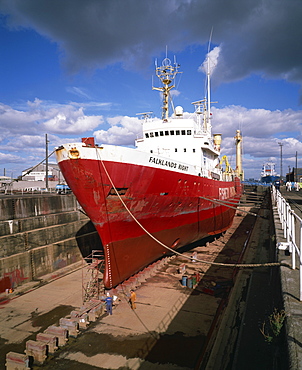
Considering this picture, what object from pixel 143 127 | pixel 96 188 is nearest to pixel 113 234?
pixel 96 188

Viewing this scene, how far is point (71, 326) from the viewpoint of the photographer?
366 inches

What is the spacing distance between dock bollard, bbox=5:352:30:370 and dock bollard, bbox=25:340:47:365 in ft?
1.06

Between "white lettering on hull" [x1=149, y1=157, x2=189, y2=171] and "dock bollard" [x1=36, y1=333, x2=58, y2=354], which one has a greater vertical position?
"white lettering on hull" [x1=149, y1=157, x2=189, y2=171]

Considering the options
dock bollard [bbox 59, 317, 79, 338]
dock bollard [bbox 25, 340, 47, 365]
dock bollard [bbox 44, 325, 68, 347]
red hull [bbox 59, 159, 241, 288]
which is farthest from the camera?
red hull [bbox 59, 159, 241, 288]

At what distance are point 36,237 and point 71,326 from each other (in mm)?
8761

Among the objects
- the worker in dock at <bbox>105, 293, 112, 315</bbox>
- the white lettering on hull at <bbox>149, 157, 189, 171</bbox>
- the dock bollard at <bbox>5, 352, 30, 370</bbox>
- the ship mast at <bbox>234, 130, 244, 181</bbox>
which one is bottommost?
the dock bollard at <bbox>5, 352, 30, 370</bbox>

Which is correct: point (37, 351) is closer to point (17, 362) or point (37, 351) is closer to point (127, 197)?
point (17, 362)

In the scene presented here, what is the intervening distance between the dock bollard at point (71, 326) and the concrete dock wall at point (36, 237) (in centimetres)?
632

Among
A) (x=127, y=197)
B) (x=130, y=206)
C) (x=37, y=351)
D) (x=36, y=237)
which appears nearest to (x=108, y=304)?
(x=37, y=351)

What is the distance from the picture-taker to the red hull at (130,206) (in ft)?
34.0

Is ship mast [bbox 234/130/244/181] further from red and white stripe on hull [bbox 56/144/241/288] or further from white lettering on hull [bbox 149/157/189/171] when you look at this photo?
red and white stripe on hull [bbox 56/144/241/288]

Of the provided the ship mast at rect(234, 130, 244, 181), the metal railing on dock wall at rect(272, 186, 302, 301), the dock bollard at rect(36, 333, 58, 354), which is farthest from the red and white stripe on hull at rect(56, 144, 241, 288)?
the ship mast at rect(234, 130, 244, 181)

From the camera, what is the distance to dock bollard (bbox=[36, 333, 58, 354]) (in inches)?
331

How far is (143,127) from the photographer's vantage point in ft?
62.5
